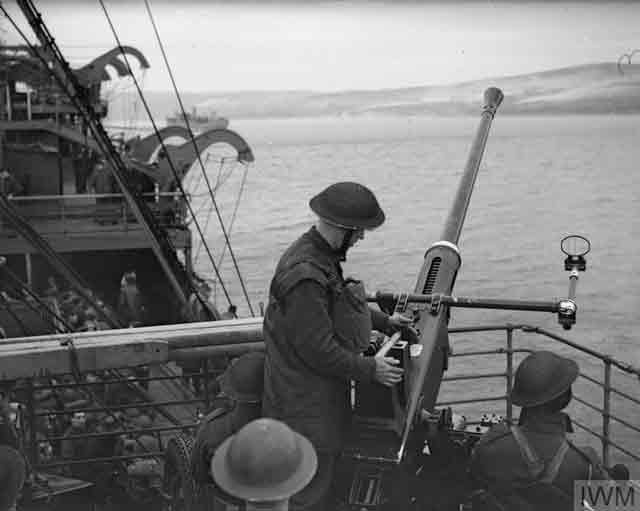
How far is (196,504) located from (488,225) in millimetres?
35143

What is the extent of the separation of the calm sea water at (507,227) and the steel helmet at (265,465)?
15291 mm

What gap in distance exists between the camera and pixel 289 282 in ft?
10.7

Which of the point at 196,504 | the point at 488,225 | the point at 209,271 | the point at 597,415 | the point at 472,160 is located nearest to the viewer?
the point at 196,504

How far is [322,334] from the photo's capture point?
10.7ft

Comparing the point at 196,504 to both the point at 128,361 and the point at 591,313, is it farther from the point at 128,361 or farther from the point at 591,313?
the point at 591,313

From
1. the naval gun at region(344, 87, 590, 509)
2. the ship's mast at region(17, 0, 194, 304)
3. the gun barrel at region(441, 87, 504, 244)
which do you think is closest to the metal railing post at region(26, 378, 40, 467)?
the naval gun at region(344, 87, 590, 509)

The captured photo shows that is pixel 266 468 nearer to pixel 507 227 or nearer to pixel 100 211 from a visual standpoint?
pixel 100 211

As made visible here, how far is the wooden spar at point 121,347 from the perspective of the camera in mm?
4094

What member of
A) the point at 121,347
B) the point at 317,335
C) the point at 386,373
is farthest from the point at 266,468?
the point at 121,347

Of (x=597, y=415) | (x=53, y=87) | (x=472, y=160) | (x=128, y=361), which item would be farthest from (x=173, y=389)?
(x=53, y=87)

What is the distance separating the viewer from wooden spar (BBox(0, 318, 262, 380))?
13.4 ft

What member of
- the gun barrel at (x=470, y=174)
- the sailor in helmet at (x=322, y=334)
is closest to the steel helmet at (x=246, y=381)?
the sailor in helmet at (x=322, y=334)

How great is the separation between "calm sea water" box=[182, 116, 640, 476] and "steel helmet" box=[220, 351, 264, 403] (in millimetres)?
13970

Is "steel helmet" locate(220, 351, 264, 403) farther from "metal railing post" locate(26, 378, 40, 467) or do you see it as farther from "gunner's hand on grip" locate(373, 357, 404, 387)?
"metal railing post" locate(26, 378, 40, 467)
